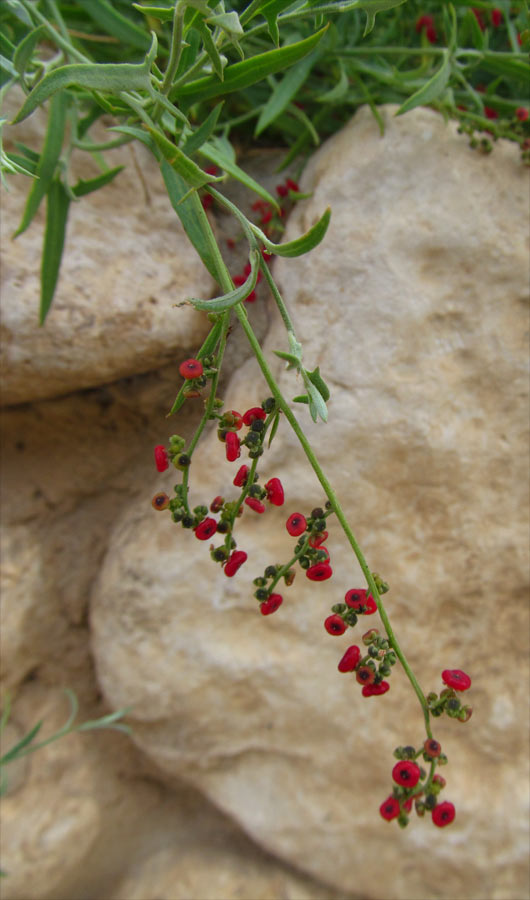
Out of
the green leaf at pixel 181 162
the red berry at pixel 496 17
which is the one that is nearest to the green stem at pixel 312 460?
the green leaf at pixel 181 162

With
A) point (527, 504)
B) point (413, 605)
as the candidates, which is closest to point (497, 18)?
point (527, 504)

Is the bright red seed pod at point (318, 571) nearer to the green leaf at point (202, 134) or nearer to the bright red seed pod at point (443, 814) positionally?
the bright red seed pod at point (443, 814)

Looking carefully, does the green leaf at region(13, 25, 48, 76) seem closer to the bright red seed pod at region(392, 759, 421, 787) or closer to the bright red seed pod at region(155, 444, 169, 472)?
the bright red seed pod at region(155, 444, 169, 472)

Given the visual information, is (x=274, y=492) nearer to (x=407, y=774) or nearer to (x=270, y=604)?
(x=270, y=604)

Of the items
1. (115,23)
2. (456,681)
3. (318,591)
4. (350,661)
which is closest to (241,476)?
(350,661)

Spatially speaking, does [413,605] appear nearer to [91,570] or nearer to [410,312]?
[410,312]

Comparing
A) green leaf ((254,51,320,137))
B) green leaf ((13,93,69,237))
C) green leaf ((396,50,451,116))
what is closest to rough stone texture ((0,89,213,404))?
green leaf ((13,93,69,237))
